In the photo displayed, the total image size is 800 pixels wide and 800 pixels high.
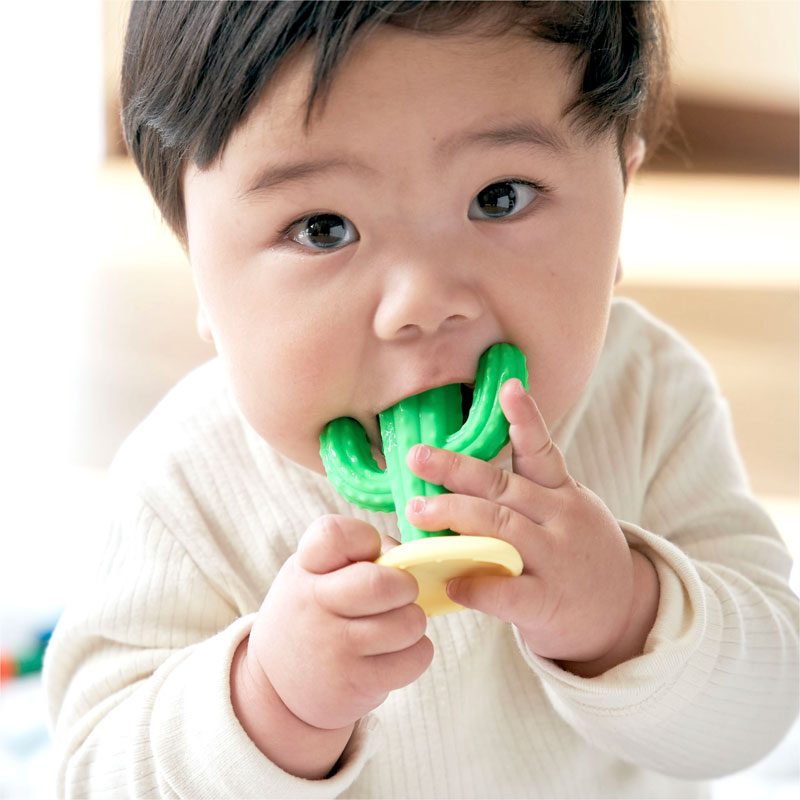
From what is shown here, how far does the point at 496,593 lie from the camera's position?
595mm

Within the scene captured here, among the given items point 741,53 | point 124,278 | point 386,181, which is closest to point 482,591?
point 386,181

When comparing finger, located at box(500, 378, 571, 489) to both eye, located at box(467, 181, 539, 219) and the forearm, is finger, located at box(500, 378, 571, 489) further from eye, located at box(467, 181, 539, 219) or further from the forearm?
the forearm

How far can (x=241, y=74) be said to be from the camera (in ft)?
1.96

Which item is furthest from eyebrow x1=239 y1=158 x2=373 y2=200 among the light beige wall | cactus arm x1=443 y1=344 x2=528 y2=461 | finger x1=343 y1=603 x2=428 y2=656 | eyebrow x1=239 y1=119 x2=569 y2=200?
the light beige wall

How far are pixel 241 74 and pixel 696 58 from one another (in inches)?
104

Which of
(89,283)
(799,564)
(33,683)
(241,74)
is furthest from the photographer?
(89,283)

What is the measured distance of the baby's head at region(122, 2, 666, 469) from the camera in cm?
58

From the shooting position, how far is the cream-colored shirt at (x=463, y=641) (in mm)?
706

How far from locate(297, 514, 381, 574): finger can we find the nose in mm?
103

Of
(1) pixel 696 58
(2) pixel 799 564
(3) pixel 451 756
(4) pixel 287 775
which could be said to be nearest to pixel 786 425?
(2) pixel 799 564

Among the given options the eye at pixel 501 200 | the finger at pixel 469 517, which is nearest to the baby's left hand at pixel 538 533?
the finger at pixel 469 517

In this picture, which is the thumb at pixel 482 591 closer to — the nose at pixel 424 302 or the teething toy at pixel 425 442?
the teething toy at pixel 425 442

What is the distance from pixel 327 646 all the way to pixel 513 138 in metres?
0.29

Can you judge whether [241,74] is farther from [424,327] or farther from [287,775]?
[287,775]
